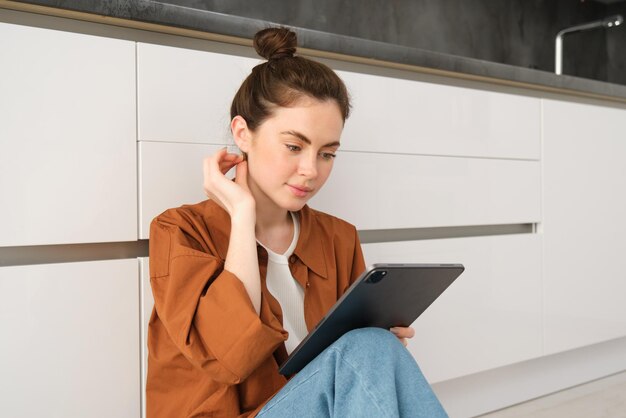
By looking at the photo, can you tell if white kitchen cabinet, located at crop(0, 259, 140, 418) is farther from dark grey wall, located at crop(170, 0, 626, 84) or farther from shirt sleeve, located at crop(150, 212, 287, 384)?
dark grey wall, located at crop(170, 0, 626, 84)

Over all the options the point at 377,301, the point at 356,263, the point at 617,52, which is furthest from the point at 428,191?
the point at 617,52

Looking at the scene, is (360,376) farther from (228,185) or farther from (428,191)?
(428,191)

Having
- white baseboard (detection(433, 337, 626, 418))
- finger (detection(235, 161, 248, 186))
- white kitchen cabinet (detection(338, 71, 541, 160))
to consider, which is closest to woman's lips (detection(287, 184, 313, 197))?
finger (detection(235, 161, 248, 186))

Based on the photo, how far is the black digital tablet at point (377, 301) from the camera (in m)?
0.97

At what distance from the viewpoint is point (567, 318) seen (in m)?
2.12

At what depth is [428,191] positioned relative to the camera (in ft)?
5.88

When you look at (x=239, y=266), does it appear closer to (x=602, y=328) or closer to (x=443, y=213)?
(x=443, y=213)

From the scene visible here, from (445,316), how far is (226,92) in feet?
2.81

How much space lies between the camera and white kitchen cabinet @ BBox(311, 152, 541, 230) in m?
1.65

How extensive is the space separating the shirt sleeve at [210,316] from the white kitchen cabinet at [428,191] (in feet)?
1.92

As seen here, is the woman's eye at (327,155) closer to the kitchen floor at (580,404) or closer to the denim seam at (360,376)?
the denim seam at (360,376)

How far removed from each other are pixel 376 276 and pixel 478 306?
1.01 metres

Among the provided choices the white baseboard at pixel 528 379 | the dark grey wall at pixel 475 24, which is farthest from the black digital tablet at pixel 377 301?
the dark grey wall at pixel 475 24

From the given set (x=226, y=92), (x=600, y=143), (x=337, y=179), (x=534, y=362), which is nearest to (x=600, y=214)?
(x=600, y=143)
